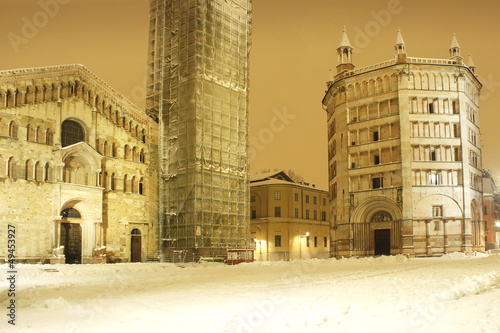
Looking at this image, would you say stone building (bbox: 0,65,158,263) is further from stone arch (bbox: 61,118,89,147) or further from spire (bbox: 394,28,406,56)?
spire (bbox: 394,28,406,56)

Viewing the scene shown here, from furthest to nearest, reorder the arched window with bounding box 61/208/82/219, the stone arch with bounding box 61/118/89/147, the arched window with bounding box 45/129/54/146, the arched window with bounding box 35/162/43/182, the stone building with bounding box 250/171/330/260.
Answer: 1. the stone building with bounding box 250/171/330/260
2. the stone arch with bounding box 61/118/89/147
3. the arched window with bounding box 61/208/82/219
4. the arched window with bounding box 45/129/54/146
5. the arched window with bounding box 35/162/43/182

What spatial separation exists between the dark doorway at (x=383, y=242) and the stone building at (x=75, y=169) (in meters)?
23.0

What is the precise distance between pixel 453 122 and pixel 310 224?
29.0 meters

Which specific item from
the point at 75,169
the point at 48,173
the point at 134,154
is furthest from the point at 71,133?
the point at 134,154

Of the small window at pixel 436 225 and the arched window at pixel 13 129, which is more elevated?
the arched window at pixel 13 129

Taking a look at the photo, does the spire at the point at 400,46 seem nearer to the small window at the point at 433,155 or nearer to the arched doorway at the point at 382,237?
the small window at the point at 433,155

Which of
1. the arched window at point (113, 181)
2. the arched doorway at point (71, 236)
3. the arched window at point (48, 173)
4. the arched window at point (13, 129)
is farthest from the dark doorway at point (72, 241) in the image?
the arched window at point (13, 129)

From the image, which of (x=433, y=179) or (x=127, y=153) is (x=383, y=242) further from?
(x=127, y=153)

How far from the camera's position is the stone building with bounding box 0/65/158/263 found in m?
33.4

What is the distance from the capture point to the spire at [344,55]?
54875 mm

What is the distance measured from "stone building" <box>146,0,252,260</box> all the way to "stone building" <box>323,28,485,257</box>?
464 inches

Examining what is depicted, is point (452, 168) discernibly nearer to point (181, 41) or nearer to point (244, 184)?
point (244, 184)

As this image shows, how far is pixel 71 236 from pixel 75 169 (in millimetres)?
5287

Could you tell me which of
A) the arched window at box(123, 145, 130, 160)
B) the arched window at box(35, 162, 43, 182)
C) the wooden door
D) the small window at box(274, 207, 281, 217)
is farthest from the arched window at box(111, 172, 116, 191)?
the small window at box(274, 207, 281, 217)
